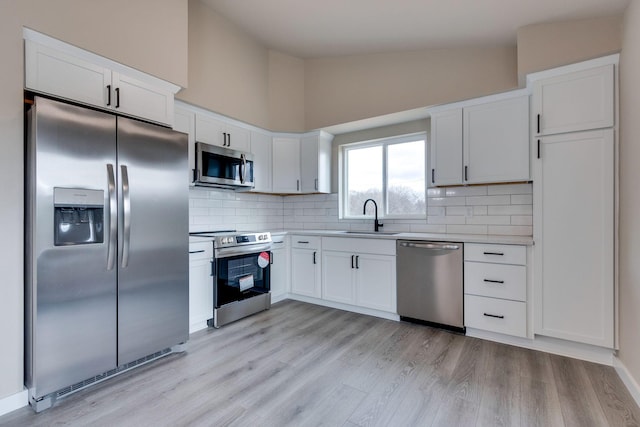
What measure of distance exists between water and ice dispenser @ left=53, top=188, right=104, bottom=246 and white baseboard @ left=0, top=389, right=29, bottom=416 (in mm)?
906

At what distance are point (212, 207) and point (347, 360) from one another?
231cm

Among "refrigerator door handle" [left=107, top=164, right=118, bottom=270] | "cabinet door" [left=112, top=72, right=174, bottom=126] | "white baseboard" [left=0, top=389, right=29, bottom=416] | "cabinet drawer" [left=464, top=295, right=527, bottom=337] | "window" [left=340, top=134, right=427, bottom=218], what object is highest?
"cabinet door" [left=112, top=72, right=174, bottom=126]

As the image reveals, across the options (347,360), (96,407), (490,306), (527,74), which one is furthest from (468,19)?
(96,407)

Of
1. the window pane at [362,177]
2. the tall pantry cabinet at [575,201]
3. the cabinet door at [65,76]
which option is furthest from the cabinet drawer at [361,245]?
the cabinet door at [65,76]

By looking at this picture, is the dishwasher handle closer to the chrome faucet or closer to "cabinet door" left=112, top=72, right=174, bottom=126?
the chrome faucet

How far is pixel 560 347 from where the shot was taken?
2.45m

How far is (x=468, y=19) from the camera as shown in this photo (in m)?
2.60

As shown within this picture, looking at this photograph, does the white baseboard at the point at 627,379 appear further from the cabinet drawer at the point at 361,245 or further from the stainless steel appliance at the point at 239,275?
the stainless steel appliance at the point at 239,275

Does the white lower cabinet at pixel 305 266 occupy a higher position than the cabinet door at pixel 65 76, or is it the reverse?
the cabinet door at pixel 65 76

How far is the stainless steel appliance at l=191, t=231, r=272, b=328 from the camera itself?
300 cm

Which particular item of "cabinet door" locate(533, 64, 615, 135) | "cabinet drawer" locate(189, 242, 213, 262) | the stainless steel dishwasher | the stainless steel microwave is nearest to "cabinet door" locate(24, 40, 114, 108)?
the stainless steel microwave

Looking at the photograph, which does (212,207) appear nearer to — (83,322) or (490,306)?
(83,322)

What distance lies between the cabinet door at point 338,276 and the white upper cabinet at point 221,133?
1671 mm

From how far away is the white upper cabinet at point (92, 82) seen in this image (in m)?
1.84
